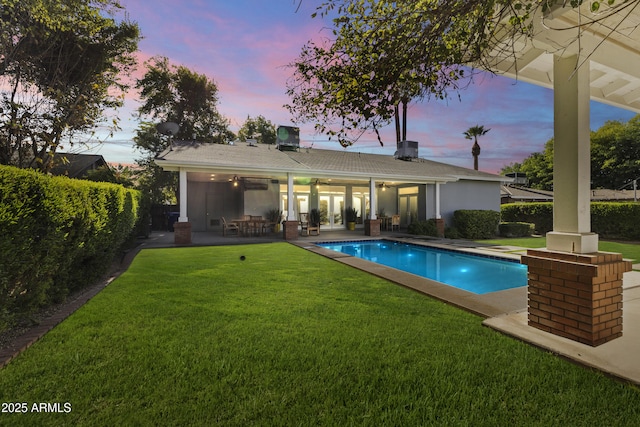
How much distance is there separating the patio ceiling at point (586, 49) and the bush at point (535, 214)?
16104 millimetres

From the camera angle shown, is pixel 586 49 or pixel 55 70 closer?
pixel 586 49

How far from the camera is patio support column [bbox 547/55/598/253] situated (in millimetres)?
3055

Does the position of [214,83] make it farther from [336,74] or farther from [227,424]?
[227,424]

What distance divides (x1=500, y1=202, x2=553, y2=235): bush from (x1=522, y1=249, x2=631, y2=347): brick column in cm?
1804

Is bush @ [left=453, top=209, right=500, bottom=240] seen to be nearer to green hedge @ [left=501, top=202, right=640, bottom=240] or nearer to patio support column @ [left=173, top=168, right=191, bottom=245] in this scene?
green hedge @ [left=501, top=202, right=640, bottom=240]

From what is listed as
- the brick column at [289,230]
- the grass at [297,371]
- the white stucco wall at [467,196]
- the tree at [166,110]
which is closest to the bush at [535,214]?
the white stucco wall at [467,196]

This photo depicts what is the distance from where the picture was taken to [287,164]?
1400 cm

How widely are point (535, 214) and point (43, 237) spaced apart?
2291 centimetres

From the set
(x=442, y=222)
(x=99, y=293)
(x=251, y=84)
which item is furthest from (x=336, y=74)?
(x=442, y=222)

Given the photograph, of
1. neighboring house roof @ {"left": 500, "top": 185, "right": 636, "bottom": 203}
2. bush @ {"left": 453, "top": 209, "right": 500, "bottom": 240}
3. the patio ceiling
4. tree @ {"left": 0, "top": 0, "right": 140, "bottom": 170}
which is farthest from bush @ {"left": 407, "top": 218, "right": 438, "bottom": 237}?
tree @ {"left": 0, "top": 0, "right": 140, "bottom": 170}

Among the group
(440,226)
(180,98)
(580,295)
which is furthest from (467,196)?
(180,98)

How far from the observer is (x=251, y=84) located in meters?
11.7

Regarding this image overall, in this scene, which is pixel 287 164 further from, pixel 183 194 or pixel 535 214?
pixel 535 214

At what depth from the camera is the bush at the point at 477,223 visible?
16281 millimetres
